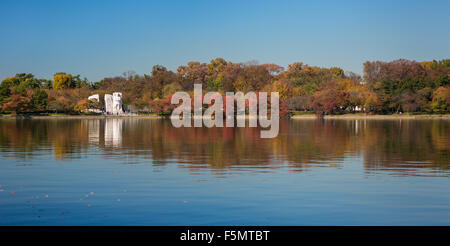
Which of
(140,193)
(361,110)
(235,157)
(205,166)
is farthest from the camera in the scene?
(361,110)

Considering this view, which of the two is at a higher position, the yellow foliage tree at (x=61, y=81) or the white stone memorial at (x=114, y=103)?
the yellow foliage tree at (x=61, y=81)

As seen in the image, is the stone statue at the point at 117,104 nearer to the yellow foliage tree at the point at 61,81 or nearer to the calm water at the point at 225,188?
the yellow foliage tree at the point at 61,81

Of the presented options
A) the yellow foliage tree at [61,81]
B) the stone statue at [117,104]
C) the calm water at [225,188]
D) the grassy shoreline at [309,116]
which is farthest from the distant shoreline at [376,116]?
the yellow foliage tree at [61,81]

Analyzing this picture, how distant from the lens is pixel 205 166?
58.9 feet

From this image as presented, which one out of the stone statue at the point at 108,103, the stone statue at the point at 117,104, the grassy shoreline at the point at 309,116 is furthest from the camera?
the stone statue at the point at 108,103

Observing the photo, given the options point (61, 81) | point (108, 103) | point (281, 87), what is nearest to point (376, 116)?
point (281, 87)

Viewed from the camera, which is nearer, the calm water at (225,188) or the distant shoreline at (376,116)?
the calm water at (225,188)

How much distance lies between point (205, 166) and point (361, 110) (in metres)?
83.7

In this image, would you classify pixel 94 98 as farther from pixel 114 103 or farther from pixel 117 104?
pixel 117 104

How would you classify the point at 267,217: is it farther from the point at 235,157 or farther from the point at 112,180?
the point at 235,157

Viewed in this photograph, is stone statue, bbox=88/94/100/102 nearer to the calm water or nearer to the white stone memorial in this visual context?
the white stone memorial

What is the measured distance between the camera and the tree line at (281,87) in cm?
8881

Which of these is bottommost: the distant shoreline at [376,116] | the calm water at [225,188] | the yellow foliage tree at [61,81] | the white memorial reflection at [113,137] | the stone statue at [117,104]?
the calm water at [225,188]
